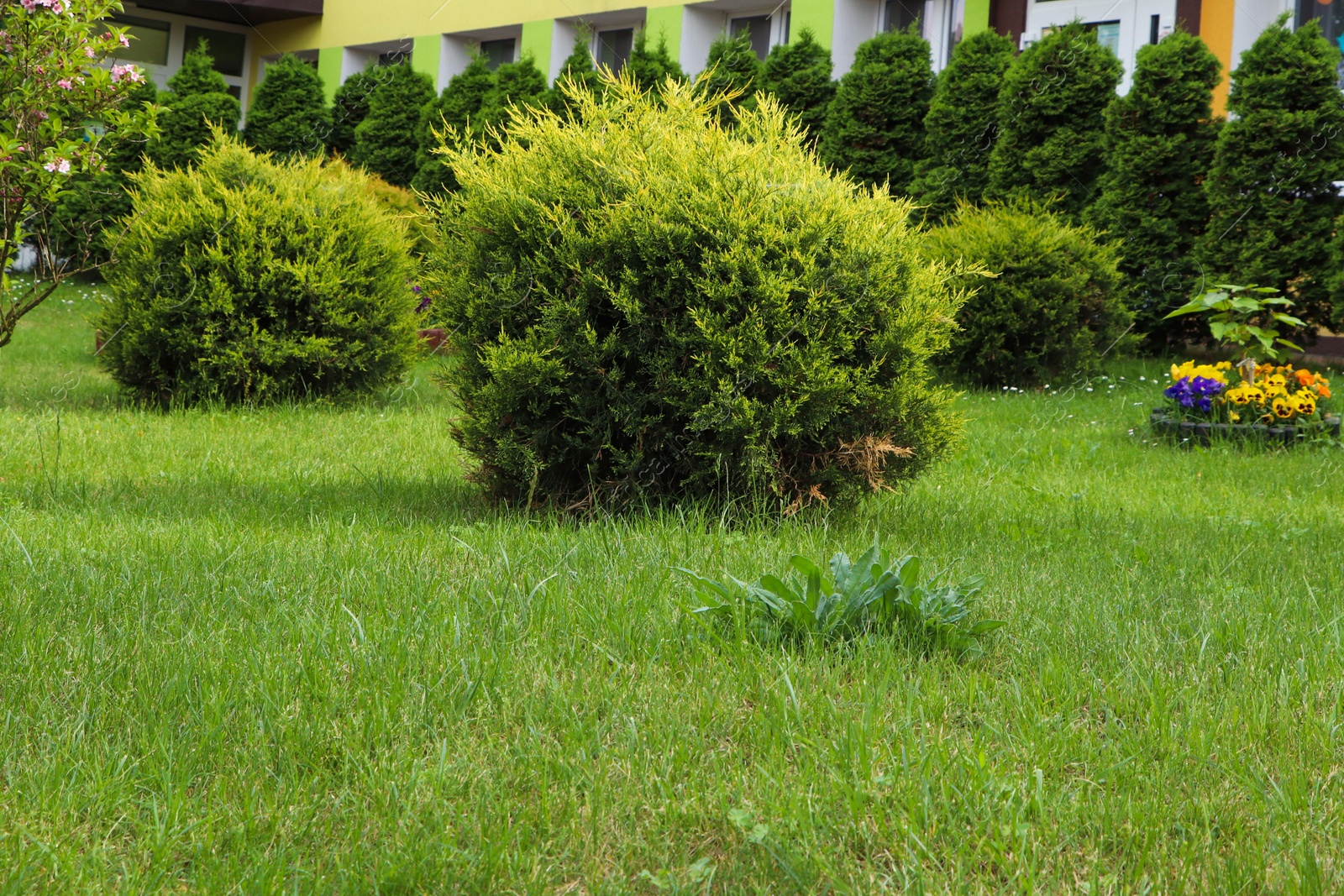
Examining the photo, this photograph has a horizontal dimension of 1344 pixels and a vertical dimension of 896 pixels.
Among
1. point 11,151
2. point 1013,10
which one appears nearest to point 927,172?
point 1013,10

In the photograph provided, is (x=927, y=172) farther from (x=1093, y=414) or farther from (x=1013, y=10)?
(x=1093, y=414)

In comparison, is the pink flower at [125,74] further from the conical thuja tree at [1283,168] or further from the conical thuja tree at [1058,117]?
the conical thuja tree at [1283,168]

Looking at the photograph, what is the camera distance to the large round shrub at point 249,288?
7441 millimetres

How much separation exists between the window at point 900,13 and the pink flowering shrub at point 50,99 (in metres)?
11.9

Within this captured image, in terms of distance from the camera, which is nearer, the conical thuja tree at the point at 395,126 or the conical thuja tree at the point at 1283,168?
the conical thuja tree at the point at 1283,168

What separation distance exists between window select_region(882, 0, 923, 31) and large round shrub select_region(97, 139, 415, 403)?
964cm

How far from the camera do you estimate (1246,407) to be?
22.7 feet

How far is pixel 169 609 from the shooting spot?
2994mm

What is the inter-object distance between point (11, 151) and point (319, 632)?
3.18 metres

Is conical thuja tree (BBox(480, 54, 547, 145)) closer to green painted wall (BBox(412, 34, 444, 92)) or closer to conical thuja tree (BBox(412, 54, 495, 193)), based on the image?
conical thuja tree (BBox(412, 54, 495, 193))

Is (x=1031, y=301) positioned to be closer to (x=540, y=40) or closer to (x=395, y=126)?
(x=540, y=40)

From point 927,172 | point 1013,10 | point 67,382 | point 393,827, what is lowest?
point 393,827

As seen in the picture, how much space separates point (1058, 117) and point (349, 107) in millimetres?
11446

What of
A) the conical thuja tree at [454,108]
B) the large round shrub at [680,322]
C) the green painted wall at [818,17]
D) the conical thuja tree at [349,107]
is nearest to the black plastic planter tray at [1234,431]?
the large round shrub at [680,322]
